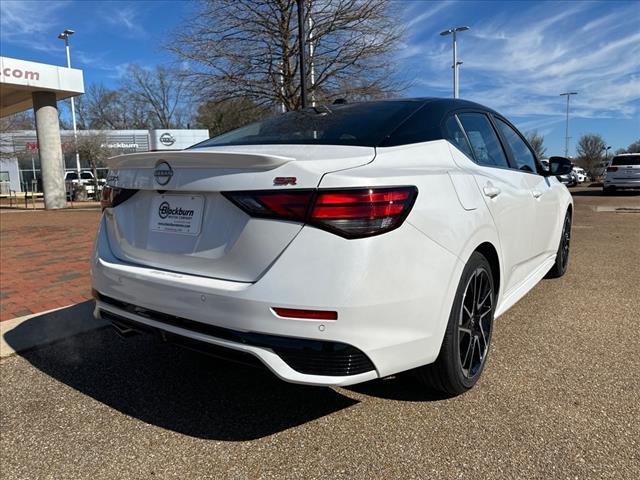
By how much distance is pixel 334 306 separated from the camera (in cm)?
199

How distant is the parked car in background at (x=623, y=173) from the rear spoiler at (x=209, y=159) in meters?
22.8

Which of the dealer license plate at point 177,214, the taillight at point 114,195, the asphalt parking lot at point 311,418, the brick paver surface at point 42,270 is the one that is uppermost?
the taillight at point 114,195

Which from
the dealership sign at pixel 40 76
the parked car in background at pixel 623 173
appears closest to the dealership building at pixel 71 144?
the dealership sign at pixel 40 76

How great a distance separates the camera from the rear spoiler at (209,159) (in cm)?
212

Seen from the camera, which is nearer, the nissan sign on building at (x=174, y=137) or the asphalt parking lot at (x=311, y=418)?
the asphalt parking lot at (x=311, y=418)

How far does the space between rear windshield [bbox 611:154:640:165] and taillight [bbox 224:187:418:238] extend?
75.2 ft

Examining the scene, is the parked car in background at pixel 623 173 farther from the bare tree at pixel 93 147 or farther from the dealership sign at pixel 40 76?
the bare tree at pixel 93 147

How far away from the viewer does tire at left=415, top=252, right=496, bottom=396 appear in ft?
8.10

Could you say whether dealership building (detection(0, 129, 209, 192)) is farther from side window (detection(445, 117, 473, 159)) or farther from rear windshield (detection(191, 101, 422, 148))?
side window (detection(445, 117, 473, 159))

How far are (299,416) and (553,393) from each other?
136 centimetres

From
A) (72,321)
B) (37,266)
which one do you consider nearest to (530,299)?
(72,321)

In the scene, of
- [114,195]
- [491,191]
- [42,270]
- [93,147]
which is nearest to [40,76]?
[42,270]

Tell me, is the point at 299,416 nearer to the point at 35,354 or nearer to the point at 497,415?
the point at 497,415

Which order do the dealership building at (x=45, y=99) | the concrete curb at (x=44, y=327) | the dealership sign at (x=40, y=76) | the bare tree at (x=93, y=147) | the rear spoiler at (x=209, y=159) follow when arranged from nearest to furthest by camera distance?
1. the rear spoiler at (x=209, y=159)
2. the concrete curb at (x=44, y=327)
3. the dealership sign at (x=40, y=76)
4. the dealership building at (x=45, y=99)
5. the bare tree at (x=93, y=147)
